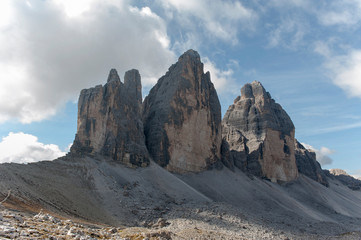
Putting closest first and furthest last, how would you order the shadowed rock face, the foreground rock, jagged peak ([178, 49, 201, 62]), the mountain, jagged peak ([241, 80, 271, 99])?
the mountain
jagged peak ([178, 49, 201, 62])
jagged peak ([241, 80, 271, 99])
the shadowed rock face
the foreground rock

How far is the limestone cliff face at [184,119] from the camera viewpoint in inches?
2475

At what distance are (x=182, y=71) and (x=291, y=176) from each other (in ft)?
136

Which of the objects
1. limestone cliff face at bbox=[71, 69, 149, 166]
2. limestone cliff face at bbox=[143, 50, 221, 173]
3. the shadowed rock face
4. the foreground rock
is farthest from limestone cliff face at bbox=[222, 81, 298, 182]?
the foreground rock

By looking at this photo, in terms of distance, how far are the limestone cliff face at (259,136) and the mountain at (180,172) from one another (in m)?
0.29

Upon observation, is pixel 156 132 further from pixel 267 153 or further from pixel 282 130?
pixel 282 130

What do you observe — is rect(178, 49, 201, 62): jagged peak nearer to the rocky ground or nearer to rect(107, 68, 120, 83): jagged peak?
rect(107, 68, 120, 83): jagged peak

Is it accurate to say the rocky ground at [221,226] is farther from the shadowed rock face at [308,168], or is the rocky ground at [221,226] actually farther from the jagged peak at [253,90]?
the shadowed rock face at [308,168]

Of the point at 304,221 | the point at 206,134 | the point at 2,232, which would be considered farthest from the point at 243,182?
the point at 2,232

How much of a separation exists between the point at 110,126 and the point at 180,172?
1567 centimetres

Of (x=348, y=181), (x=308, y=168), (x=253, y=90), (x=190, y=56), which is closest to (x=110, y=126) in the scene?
(x=190, y=56)

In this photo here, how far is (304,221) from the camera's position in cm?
5188

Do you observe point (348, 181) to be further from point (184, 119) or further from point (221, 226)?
point (221, 226)

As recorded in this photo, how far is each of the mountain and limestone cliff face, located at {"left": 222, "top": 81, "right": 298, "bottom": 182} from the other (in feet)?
0.94

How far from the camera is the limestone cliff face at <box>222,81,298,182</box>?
82562 mm
